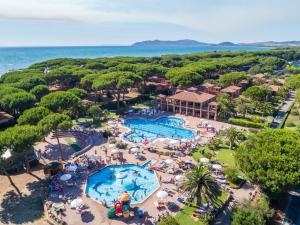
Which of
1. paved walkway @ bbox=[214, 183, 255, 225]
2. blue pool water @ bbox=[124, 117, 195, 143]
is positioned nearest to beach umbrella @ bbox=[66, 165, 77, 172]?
blue pool water @ bbox=[124, 117, 195, 143]

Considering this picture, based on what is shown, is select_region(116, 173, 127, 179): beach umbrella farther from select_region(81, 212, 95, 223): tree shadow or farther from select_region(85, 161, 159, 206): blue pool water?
select_region(81, 212, 95, 223): tree shadow

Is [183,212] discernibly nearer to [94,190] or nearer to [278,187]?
[278,187]

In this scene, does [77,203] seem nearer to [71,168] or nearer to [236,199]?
[71,168]

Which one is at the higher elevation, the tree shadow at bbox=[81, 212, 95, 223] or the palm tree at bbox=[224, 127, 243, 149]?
the palm tree at bbox=[224, 127, 243, 149]

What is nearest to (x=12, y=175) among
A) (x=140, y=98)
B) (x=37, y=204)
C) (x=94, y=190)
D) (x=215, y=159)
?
(x=37, y=204)

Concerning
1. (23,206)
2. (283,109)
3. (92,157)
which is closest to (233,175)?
(92,157)
